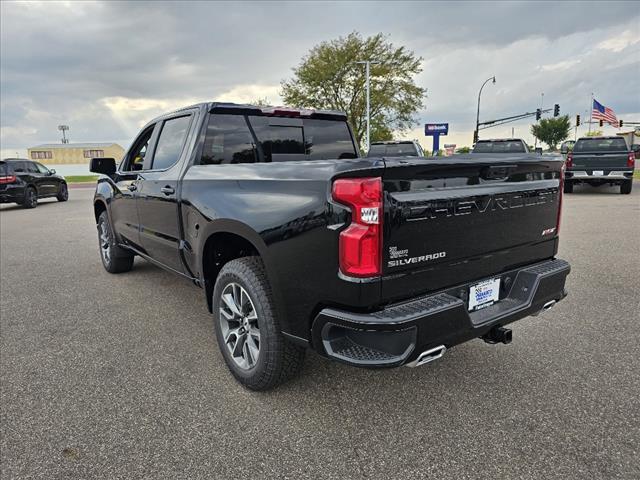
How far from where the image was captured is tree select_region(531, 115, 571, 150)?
83250 millimetres

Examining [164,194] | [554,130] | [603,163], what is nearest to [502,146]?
[603,163]

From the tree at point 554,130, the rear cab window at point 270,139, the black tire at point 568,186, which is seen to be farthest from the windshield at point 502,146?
the tree at point 554,130

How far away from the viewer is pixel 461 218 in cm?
236

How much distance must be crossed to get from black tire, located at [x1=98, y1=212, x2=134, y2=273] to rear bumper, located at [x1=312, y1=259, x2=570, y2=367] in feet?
13.4

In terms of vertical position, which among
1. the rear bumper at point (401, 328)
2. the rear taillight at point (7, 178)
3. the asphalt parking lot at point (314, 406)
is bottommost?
the asphalt parking lot at point (314, 406)

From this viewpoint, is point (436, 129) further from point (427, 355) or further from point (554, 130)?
point (554, 130)

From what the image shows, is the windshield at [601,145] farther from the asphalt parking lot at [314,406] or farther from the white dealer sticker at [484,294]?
the white dealer sticker at [484,294]

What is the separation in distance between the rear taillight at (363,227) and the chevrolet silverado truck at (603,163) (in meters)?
14.9

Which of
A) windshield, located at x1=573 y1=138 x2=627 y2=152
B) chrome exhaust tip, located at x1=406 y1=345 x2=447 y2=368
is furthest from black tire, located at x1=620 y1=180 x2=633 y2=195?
chrome exhaust tip, located at x1=406 y1=345 x2=447 y2=368

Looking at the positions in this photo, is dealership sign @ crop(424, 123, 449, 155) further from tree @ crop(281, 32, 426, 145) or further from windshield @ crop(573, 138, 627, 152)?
windshield @ crop(573, 138, 627, 152)

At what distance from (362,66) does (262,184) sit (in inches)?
1432

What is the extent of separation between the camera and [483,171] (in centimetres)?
246

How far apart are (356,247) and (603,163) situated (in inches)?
595

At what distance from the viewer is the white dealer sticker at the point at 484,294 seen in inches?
98.2
